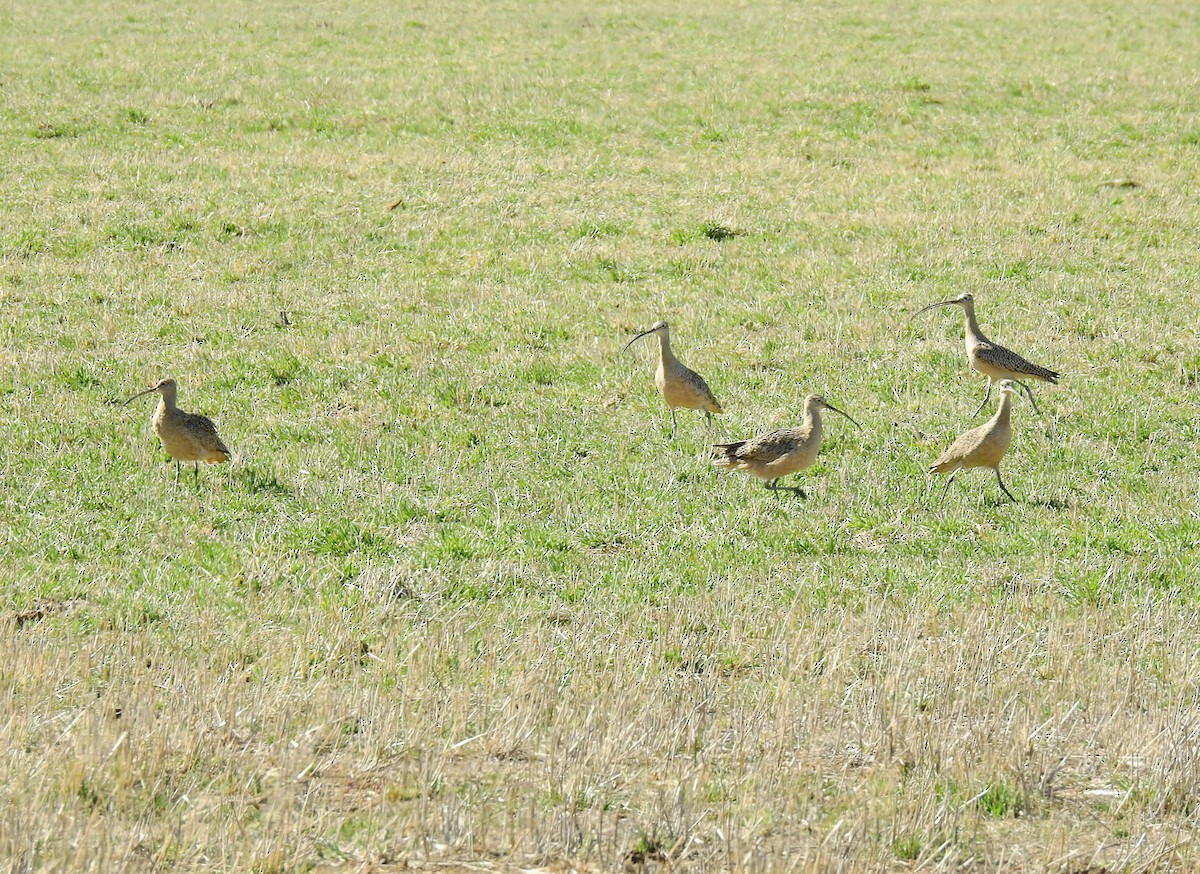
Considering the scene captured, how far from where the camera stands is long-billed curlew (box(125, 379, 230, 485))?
10148 mm

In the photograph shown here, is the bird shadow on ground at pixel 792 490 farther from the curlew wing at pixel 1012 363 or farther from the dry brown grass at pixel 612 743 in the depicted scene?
the curlew wing at pixel 1012 363

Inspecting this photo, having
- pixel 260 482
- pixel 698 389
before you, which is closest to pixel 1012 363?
pixel 698 389

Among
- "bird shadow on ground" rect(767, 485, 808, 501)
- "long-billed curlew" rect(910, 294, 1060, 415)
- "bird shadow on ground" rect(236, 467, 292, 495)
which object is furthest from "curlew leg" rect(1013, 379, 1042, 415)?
"bird shadow on ground" rect(236, 467, 292, 495)

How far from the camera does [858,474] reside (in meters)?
10.5

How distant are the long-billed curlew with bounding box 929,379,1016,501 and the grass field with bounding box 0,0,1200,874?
25cm

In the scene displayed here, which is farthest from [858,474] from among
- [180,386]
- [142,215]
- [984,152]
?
[984,152]

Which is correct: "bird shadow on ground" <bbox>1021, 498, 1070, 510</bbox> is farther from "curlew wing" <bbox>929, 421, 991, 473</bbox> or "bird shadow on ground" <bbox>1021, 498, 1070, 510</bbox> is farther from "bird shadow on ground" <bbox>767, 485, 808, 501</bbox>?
"bird shadow on ground" <bbox>767, 485, 808, 501</bbox>

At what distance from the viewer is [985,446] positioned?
987cm

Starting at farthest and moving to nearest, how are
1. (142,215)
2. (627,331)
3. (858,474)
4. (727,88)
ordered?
1. (727,88)
2. (142,215)
3. (627,331)
4. (858,474)

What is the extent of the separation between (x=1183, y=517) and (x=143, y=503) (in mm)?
6919

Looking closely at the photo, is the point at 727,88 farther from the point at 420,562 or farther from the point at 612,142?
the point at 420,562

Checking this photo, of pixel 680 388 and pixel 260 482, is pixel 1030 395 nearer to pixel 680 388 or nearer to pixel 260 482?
pixel 680 388

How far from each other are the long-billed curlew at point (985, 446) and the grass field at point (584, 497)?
249 millimetres

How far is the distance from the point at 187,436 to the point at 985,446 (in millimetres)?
5556
